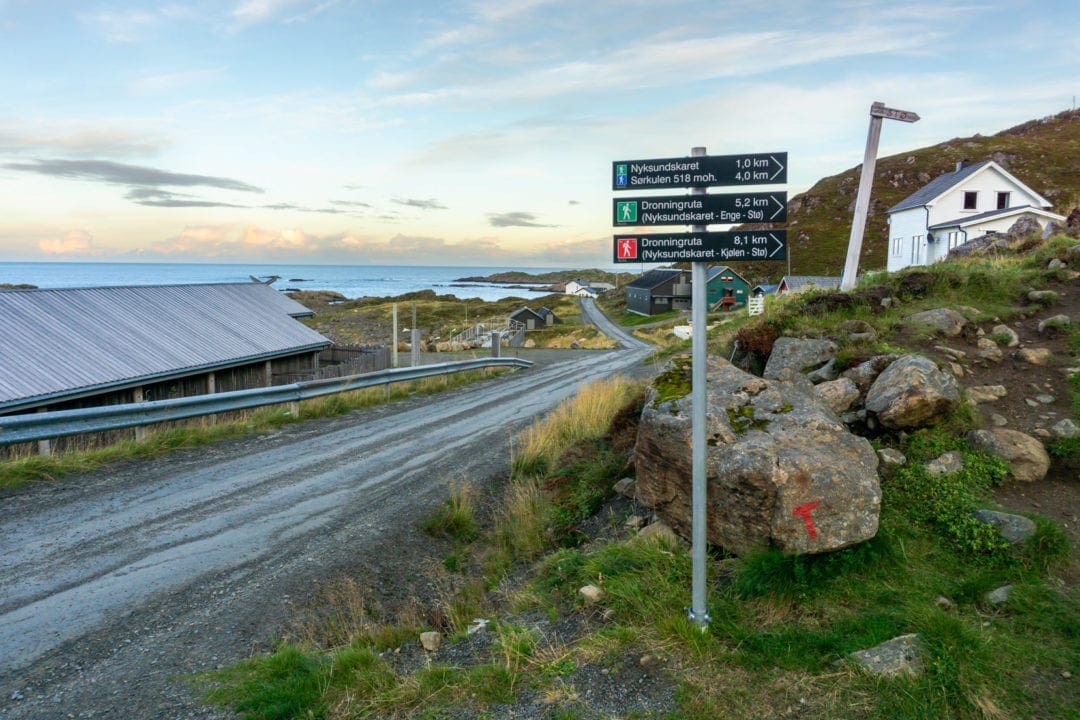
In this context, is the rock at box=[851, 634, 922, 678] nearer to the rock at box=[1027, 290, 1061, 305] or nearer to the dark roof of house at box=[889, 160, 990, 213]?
the rock at box=[1027, 290, 1061, 305]

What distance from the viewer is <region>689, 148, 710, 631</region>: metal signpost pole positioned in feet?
15.7

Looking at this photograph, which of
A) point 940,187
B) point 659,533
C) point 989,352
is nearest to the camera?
point 659,533

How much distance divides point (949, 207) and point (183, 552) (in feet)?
148

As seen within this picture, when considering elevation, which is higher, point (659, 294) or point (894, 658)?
point (659, 294)

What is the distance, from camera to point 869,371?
25.7ft

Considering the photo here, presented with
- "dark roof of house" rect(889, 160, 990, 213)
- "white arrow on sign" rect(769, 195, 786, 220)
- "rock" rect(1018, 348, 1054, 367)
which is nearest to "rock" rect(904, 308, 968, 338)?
"rock" rect(1018, 348, 1054, 367)

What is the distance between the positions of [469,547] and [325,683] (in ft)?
12.0

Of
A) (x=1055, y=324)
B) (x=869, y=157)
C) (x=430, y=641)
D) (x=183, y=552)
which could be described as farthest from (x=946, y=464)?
(x=869, y=157)

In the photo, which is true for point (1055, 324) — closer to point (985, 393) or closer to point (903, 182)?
point (985, 393)

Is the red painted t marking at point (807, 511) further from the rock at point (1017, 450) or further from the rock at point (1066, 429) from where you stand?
the rock at point (1066, 429)

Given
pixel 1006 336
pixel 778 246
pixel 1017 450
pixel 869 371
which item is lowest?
pixel 1017 450

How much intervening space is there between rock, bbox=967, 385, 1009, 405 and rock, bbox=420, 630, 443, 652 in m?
6.24

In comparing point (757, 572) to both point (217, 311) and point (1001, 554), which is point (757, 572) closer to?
point (1001, 554)

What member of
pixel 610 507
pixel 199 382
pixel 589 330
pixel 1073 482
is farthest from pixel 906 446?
pixel 589 330
